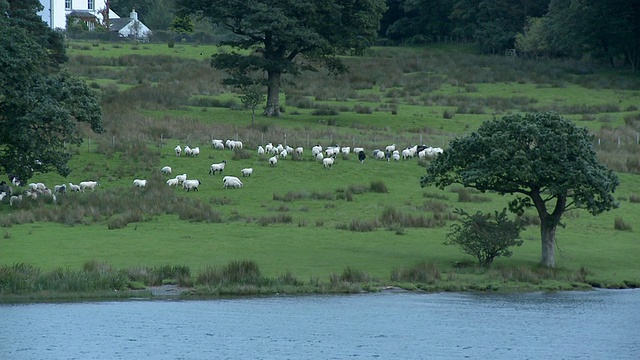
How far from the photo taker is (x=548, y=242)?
42156 mm

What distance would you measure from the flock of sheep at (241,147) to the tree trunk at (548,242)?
16.7 metres

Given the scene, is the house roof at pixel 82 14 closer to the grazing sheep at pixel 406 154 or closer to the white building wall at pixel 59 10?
the white building wall at pixel 59 10

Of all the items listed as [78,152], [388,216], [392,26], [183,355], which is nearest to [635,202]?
[388,216]

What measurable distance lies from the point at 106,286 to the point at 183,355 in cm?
727

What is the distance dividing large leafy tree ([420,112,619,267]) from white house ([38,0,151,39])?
84.9 meters

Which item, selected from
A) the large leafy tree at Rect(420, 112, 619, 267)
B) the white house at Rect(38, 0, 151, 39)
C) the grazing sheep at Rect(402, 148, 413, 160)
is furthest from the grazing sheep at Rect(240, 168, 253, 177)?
the white house at Rect(38, 0, 151, 39)

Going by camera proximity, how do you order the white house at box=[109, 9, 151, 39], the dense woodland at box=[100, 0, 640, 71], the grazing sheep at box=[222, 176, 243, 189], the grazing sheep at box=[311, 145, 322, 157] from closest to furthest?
the grazing sheep at box=[222, 176, 243, 189] < the grazing sheep at box=[311, 145, 322, 157] < the dense woodland at box=[100, 0, 640, 71] < the white house at box=[109, 9, 151, 39]

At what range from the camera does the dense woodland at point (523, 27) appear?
9962cm

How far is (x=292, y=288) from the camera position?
125ft

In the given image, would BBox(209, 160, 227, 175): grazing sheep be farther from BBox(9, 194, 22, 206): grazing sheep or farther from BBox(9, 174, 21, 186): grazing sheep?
BBox(9, 194, 22, 206): grazing sheep

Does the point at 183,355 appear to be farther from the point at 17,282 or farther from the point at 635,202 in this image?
the point at 635,202

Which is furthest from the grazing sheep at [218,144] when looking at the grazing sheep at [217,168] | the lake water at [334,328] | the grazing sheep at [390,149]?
the lake water at [334,328]

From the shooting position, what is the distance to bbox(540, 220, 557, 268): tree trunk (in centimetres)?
4206

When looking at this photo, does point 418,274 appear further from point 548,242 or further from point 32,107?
point 32,107
